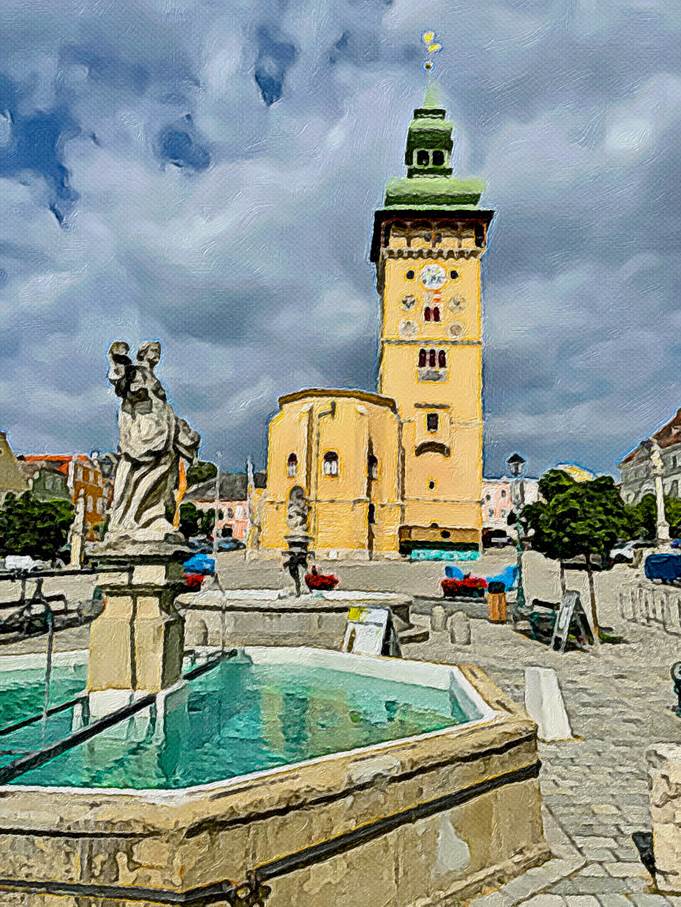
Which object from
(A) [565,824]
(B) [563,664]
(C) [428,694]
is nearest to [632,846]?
(A) [565,824]

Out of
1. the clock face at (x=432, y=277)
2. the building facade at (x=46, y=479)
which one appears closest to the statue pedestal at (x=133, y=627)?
the clock face at (x=432, y=277)

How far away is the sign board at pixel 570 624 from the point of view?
13.7 m

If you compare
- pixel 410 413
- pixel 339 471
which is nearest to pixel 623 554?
pixel 339 471

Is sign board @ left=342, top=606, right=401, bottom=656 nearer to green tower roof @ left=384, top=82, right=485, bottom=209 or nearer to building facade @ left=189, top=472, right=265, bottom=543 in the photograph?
green tower roof @ left=384, top=82, right=485, bottom=209

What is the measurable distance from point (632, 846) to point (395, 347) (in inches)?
2232

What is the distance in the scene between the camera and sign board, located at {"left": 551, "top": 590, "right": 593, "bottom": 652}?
1374 cm

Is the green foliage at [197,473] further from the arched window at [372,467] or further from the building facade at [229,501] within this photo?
the building facade at [229,501]

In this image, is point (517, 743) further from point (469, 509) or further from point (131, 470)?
point (469, 509)

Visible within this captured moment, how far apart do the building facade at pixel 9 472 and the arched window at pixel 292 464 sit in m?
29.2

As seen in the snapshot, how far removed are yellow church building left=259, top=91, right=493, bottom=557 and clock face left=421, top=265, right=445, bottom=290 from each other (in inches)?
3.4

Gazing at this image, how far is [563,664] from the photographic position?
41.1 ft

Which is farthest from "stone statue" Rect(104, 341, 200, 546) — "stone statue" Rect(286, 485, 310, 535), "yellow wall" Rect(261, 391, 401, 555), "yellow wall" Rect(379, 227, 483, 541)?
"yellow wall" Rect(379, 227, 483, 541)

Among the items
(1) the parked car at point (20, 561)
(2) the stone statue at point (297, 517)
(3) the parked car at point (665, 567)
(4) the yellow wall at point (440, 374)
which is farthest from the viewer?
(4) the yellow wall at point (440, 374)

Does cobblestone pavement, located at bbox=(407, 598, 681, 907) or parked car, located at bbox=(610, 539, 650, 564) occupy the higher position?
parked car, located at bbox=(610, 539, 650, 564)
